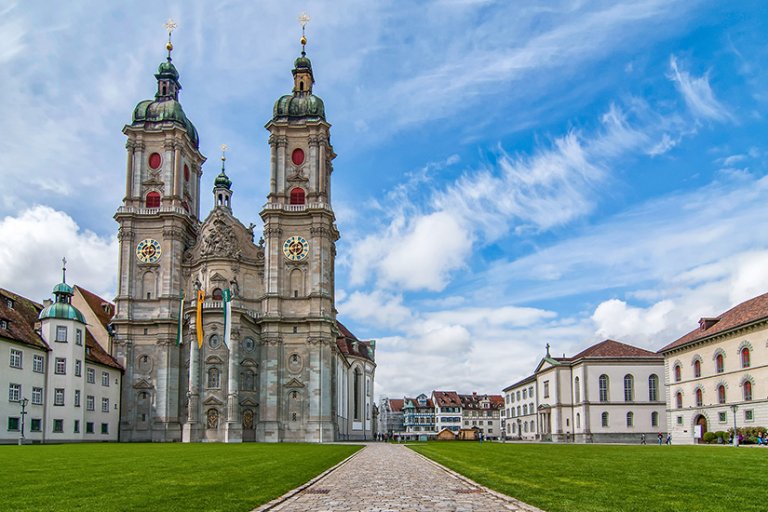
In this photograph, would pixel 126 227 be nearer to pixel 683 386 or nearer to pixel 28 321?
pixel 28 321

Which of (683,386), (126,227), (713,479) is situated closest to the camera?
(713,479)

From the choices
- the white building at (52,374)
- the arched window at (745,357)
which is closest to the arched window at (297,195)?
the white building at (52,374)

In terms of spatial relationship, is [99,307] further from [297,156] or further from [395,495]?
[395,495]

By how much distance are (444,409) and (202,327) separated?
118401 millimetres

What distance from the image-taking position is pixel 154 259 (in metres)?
81.4

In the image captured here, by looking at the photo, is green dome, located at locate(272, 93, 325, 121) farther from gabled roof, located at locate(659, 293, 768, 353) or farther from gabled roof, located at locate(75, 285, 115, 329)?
gabled roof, located at locate(659, 293, 768, 353)

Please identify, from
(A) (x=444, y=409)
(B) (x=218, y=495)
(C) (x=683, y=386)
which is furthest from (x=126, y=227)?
(A) (x=444, y=409)

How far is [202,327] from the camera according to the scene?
75500 mm

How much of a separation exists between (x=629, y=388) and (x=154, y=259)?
175 feet

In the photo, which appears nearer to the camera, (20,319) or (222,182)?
(20,319)

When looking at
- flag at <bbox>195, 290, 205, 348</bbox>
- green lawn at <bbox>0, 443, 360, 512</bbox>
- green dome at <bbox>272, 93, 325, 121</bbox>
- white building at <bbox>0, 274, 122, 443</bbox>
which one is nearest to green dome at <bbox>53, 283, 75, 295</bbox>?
white building at <bbox>0, 274, 122, 443</bbox>

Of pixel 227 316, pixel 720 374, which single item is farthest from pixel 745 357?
pixel 227 316

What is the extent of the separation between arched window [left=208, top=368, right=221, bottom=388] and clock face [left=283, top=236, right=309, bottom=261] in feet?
46.8

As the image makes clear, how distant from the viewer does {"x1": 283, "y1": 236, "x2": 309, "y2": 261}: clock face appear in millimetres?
81875
